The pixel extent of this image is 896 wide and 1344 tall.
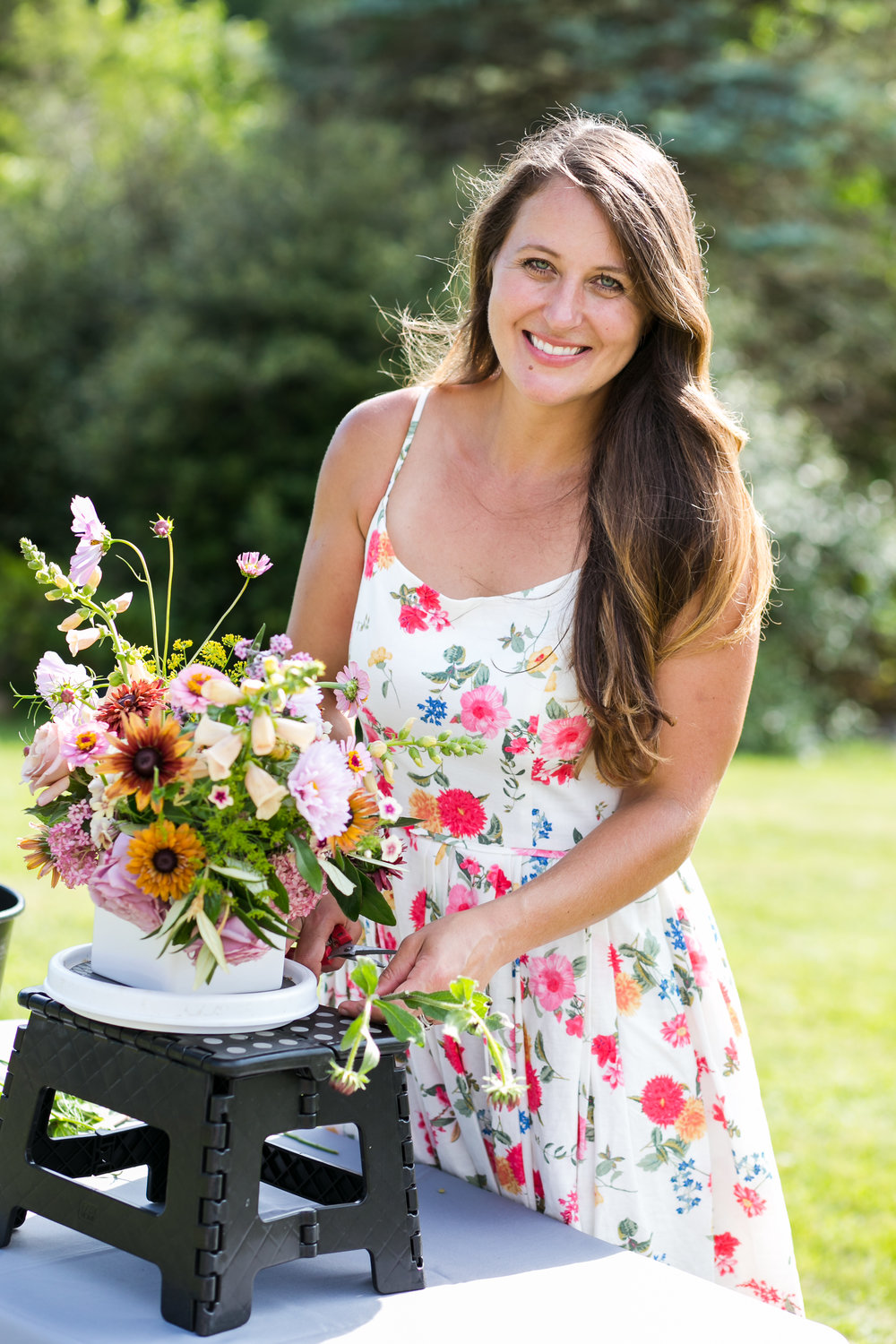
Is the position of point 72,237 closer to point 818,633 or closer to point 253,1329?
point 818,633

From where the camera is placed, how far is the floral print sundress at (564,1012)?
5.96 feet

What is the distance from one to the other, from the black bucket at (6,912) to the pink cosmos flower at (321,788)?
1.79 ft

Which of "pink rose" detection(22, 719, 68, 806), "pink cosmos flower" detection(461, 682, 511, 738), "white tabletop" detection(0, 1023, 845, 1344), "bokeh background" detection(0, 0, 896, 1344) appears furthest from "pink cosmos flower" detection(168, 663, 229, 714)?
"bokeh background" detection(0, 0, 896, 1344)

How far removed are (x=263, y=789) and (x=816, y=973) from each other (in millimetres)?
5006

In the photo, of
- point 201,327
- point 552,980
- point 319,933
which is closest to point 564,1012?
point 552,980

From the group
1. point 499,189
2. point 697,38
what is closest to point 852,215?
point 697,38

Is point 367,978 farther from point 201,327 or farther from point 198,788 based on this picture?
point 201,327

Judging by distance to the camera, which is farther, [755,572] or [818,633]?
[818,633]

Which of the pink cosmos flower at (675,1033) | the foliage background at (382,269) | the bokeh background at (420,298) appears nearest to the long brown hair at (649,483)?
the pink cosmos flower at (675,1033)

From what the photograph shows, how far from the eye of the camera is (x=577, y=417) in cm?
195

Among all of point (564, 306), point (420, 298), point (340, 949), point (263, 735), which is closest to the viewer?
point (263, 735)

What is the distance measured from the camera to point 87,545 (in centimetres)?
138

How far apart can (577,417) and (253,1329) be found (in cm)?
120

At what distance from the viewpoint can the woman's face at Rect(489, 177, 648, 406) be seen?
5.81 ft
